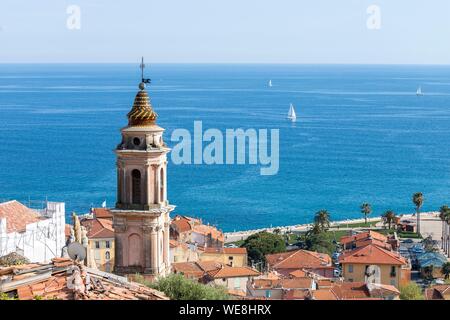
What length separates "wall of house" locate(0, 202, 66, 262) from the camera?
83.6ft

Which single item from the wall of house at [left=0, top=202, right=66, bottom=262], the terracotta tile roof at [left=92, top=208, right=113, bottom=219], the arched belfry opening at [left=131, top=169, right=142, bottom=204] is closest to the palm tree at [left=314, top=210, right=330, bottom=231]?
the terracotta tile roof at [left=92, top=208, right=113, bottom=219]

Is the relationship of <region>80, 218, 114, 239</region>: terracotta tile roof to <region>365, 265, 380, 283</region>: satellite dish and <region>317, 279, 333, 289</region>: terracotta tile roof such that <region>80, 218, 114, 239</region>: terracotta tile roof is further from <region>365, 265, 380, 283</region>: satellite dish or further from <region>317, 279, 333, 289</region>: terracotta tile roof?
<region>365, 265, 380, 283</region>: satellite dish

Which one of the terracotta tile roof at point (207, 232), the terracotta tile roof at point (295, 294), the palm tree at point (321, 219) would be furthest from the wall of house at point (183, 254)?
the palm tree at point (321, 219)

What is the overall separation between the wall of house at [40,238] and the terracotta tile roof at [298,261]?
10413mm

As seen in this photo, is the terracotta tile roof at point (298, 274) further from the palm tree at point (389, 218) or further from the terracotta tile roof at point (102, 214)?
the palm tree at point (389, 218)

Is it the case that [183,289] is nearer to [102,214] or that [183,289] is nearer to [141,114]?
[141,114]

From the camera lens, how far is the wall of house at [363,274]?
3409cm

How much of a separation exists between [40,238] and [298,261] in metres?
12.5

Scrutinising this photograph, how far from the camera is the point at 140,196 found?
54.5 ft

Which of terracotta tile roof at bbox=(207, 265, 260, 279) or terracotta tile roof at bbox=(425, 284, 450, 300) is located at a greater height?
terracotta tile roof at bbox=(207, 265, 260, 279)

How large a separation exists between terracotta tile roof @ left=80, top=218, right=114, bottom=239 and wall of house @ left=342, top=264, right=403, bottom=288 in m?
10.2

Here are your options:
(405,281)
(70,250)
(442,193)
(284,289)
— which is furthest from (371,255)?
(442,193)
